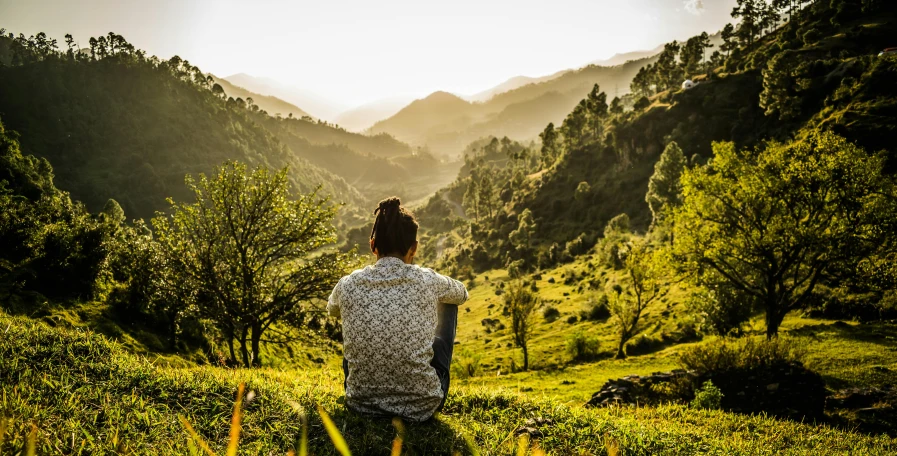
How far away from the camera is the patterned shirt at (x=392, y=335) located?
4688 millimetres

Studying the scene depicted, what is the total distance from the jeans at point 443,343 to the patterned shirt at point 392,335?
0.27 m

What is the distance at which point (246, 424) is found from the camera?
15.0 ft

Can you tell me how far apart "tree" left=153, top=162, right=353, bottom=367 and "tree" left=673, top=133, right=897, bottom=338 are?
788 inches

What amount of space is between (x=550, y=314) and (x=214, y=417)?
3005 inches

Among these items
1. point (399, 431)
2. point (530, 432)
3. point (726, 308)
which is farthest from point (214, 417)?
point (726, 308)

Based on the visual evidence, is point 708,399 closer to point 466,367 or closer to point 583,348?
point 466,367

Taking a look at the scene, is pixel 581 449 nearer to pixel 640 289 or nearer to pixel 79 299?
pixel 79 299

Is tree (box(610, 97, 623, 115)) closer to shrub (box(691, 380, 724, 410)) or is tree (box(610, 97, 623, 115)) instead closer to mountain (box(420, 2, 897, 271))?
mountain (box(420, 2, 897, 271))

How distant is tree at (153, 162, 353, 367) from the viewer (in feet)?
51.4

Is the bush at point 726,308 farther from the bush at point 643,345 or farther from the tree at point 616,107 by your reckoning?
the tree at point 616,107

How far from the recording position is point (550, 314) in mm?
75875

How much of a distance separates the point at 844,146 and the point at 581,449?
24.6 m

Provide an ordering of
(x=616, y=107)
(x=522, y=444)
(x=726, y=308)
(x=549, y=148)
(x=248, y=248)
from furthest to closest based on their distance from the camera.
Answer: (x=549, y=148) < (x=616, y=107) < (x=726, y=308) < (x=248, y=248) < (x=522, y=444)

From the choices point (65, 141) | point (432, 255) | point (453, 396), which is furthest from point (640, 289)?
point (65, 141)
